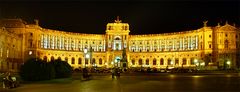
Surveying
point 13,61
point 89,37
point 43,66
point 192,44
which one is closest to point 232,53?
point 192,44

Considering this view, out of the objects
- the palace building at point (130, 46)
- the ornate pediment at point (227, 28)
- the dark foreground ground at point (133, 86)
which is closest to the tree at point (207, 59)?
the palace building at point (130, 46)

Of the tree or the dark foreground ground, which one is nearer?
the dark foreground ground

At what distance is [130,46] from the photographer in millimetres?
181375

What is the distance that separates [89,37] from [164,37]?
111 ft

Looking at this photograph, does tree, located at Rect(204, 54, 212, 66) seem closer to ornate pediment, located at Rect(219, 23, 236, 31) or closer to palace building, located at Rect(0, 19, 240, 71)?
palace building, located at Rect(0, 19, 240, 71)

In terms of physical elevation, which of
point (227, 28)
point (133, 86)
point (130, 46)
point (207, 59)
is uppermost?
point (227, 28)

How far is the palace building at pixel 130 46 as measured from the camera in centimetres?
13338

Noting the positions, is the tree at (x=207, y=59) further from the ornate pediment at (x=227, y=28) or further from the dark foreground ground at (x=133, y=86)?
the dark foreground ground at (x=133, y=86)

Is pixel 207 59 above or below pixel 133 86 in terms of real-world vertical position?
above

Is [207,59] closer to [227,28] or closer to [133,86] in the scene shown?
[227,28]

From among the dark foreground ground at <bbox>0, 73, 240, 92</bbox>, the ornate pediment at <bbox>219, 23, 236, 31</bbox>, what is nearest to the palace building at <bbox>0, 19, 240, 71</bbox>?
the ornate pediment at <bbox>219, 23, 236, 31</bbox>

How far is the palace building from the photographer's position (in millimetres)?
133375

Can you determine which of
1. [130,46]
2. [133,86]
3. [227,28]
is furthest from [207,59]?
[133,86]

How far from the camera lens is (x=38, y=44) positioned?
143875 mm
